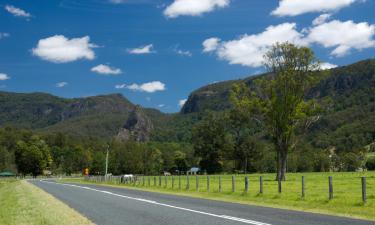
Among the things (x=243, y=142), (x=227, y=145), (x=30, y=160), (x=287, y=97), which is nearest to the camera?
(x=287, y=97)

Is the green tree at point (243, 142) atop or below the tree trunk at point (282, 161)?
atop

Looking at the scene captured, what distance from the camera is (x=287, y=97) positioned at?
54438 mm

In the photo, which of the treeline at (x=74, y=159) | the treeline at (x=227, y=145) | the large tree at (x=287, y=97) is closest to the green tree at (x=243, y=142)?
the treeline at (x=227, y=145)

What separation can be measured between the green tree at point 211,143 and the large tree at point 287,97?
49737 millimetres

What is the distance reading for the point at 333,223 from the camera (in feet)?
39.7

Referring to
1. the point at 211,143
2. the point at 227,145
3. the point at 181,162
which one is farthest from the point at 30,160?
the point at 227,145

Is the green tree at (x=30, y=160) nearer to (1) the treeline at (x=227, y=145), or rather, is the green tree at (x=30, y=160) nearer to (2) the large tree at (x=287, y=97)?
(1) the treeline at (x=227, y=145)

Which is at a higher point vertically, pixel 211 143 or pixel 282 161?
pixel 211 143

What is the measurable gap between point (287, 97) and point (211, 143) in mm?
54515

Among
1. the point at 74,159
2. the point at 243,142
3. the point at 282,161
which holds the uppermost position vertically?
the point at 243,142

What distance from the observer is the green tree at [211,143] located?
10694 centimetres

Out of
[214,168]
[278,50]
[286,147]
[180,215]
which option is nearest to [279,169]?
[286,147]

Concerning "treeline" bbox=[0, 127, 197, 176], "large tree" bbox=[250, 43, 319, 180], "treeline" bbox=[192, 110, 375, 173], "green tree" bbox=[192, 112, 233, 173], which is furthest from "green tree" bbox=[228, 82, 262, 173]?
"large tree" bbox=[250, 43, 319, 180]

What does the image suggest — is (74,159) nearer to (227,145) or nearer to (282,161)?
(227,145)
